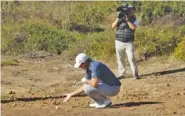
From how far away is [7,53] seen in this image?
16875 millimetres

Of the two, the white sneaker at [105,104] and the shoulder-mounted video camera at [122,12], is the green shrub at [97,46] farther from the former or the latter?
the white sneaker at [105,104]

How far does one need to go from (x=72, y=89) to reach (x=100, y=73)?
278 cm

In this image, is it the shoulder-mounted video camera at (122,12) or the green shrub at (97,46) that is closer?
the shoulder-mounted video camera at (122,12)

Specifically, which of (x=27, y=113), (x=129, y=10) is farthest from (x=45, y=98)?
(x=129, y=10)

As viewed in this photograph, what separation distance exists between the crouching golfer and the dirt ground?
187 mm

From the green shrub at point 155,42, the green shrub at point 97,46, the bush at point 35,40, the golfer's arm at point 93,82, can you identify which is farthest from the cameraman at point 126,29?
the bush at point 35,40

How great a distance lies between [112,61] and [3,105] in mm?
4941

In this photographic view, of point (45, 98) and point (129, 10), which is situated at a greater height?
point (129, 10)

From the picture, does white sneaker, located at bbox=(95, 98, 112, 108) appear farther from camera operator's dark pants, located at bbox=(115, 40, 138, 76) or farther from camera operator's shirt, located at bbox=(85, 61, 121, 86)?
→ camera operator's dark pants, located at bbox=(115, 40, 138, 76)

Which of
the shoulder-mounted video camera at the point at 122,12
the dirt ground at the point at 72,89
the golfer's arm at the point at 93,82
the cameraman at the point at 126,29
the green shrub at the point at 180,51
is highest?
the shoulder-mounted video camera at the point at 122,12

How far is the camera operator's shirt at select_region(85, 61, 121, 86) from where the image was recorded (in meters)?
9.77

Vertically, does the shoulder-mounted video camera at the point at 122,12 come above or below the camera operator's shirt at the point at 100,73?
above

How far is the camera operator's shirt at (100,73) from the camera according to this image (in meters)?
9.77

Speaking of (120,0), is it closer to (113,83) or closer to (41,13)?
(41,13)
